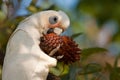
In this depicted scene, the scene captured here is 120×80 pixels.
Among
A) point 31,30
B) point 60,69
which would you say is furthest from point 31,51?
point 60,69

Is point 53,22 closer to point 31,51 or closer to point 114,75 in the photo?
point 31,51

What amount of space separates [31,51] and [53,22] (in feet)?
0.27

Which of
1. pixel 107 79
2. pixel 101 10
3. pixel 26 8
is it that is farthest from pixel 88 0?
pixel 107 79

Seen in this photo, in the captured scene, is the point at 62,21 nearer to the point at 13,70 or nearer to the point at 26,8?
the point at 13,70

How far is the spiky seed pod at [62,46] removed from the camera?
87 centimetres

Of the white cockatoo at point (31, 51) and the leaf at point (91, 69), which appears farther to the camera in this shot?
the leaf at point (91, 69)

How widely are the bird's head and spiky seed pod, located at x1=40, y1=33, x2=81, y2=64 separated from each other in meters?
0.01

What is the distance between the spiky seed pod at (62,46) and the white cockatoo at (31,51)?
0.01 m

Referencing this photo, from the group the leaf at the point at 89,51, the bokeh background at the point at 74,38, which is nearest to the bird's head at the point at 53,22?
the bokeh background at the point at 74,38

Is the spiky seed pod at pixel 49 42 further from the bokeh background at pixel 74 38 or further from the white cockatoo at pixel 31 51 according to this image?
the bokeh background at pixel 74 38

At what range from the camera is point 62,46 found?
90cm

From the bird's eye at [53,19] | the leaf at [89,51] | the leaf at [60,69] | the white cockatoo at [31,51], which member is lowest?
the leaf at [60,69]

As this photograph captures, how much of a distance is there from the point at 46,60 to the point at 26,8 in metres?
0.38

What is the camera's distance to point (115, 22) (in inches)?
84.3
